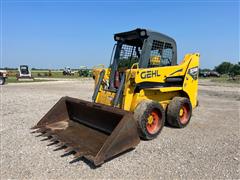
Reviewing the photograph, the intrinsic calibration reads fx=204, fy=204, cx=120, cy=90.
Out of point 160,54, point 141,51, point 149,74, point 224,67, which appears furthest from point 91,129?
point 224,67

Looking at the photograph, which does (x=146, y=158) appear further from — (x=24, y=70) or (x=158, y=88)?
(x=24, y=70)

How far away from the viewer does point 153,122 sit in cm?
470

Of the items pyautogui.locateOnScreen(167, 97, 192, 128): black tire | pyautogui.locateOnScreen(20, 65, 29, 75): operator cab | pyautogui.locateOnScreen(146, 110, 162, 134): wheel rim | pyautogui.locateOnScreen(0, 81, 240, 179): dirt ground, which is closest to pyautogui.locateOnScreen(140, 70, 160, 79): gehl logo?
pyautogui.locateOnScreen(146, 110, 162, 134): wheel rim

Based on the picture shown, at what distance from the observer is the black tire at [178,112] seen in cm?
526

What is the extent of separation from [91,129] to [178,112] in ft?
7.46

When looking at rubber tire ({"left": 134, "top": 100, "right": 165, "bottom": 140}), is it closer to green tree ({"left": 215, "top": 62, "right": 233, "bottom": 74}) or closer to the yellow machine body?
the yellow machine body

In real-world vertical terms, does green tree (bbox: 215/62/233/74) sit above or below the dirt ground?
above

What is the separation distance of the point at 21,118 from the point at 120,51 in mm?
3621

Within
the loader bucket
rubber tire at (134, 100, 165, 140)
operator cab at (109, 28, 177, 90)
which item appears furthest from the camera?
operator cab at (109, 28, 177, 90)

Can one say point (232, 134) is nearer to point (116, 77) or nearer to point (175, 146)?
point (175, 146)

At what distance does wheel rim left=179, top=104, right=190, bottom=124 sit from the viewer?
5.68 meters

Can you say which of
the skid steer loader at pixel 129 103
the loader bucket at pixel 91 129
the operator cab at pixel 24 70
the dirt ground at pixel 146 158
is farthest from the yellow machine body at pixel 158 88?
the operator cab at pixel 24 70

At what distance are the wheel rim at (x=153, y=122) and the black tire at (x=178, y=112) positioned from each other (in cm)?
70

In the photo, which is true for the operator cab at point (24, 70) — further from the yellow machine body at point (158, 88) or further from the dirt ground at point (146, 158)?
the yellow machine body at point (158, 88)
